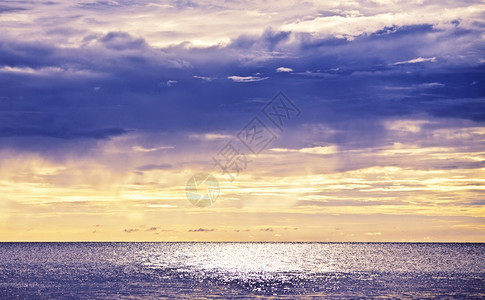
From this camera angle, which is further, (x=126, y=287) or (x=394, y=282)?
(x=394, y=282)

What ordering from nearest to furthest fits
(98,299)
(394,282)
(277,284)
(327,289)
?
(98,299) → (327,289) → (277,284) → (394,282)

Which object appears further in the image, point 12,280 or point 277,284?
point 12,280

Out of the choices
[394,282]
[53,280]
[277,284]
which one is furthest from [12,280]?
[394,282]

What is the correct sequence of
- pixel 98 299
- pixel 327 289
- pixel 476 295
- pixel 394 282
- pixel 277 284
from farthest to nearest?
1. pixel 394 282
2. pixel 277 284
3. pixel 327 289
4. pixel 476 295
5. pixel 98 299

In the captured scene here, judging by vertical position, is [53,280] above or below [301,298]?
below

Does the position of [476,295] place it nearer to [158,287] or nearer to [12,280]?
[158,287]

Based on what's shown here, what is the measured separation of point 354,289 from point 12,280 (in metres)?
55.2

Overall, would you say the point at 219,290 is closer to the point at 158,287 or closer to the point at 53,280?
Result: the point at 158,287

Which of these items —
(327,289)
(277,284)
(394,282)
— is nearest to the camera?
(327,289)

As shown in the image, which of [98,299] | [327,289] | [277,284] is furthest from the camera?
[277,284]

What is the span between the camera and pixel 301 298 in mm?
67438

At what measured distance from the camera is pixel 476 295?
73.4m

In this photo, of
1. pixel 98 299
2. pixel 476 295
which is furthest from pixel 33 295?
pixel 476 295

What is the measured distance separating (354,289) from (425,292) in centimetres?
935
